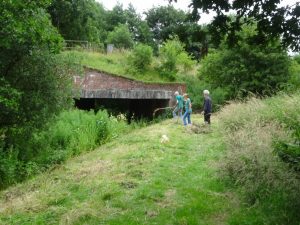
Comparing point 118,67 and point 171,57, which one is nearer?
point 171,57

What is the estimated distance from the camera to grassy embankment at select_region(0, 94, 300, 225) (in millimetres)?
7281

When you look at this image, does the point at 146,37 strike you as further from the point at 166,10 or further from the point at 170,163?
→ the point at 170,163

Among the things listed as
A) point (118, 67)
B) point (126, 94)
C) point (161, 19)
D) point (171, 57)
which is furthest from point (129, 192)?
point (161, 19)

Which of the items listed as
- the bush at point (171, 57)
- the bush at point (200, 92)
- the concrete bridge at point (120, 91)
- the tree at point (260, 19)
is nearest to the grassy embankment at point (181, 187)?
the tree at point (260, 19)

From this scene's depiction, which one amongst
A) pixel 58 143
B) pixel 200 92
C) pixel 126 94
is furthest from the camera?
pixel 200 92

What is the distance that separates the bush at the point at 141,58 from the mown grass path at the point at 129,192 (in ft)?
55.7

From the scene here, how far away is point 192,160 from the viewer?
11.8 meters

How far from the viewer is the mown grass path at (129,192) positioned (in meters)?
7.54

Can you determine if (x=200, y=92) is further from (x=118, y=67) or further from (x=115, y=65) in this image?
(x=115, y=65)

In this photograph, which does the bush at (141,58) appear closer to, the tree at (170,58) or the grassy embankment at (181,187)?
the tree at (170,58)

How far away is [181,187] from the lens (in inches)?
360

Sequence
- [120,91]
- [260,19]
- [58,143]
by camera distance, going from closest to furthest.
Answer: [260,19]
[58,143]
[120,91]

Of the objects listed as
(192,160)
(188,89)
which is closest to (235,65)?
(188,89)

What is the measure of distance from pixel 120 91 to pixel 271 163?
17608mm
